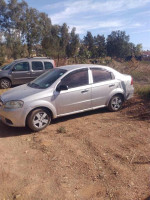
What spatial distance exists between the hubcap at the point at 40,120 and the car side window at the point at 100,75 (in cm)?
184

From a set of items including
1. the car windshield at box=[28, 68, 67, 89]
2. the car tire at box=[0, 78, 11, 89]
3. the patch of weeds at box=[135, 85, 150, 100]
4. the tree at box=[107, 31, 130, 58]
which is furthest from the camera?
the tree at box=[107, 31, 130, 58]

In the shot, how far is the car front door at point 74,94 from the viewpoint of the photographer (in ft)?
18.3

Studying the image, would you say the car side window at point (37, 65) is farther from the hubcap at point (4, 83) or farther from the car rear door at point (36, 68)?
the hubcap at point (4, 83)

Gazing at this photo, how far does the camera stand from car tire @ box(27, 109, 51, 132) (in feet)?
16.9

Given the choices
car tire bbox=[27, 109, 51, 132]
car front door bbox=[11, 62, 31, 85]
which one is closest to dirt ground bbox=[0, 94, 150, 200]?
car tire bbox=[27, 109, 51, 132]

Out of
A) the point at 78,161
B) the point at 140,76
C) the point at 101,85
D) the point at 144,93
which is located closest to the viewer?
the point at 78,161

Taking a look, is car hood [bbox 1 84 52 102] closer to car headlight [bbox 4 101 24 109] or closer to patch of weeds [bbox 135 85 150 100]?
car headlight [bbox 4 101 24 109]

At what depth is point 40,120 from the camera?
530 cm

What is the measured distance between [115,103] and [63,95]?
196 centimetres

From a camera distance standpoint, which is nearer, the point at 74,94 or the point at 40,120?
the point at 40,120

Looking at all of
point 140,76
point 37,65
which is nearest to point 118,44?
point 140,76

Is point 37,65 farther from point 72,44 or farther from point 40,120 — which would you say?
point 72,44

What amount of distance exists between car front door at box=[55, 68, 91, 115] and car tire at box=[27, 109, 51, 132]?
1.25ft

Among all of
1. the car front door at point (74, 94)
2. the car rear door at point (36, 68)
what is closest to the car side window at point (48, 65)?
the car rear door at point (36, 68)
